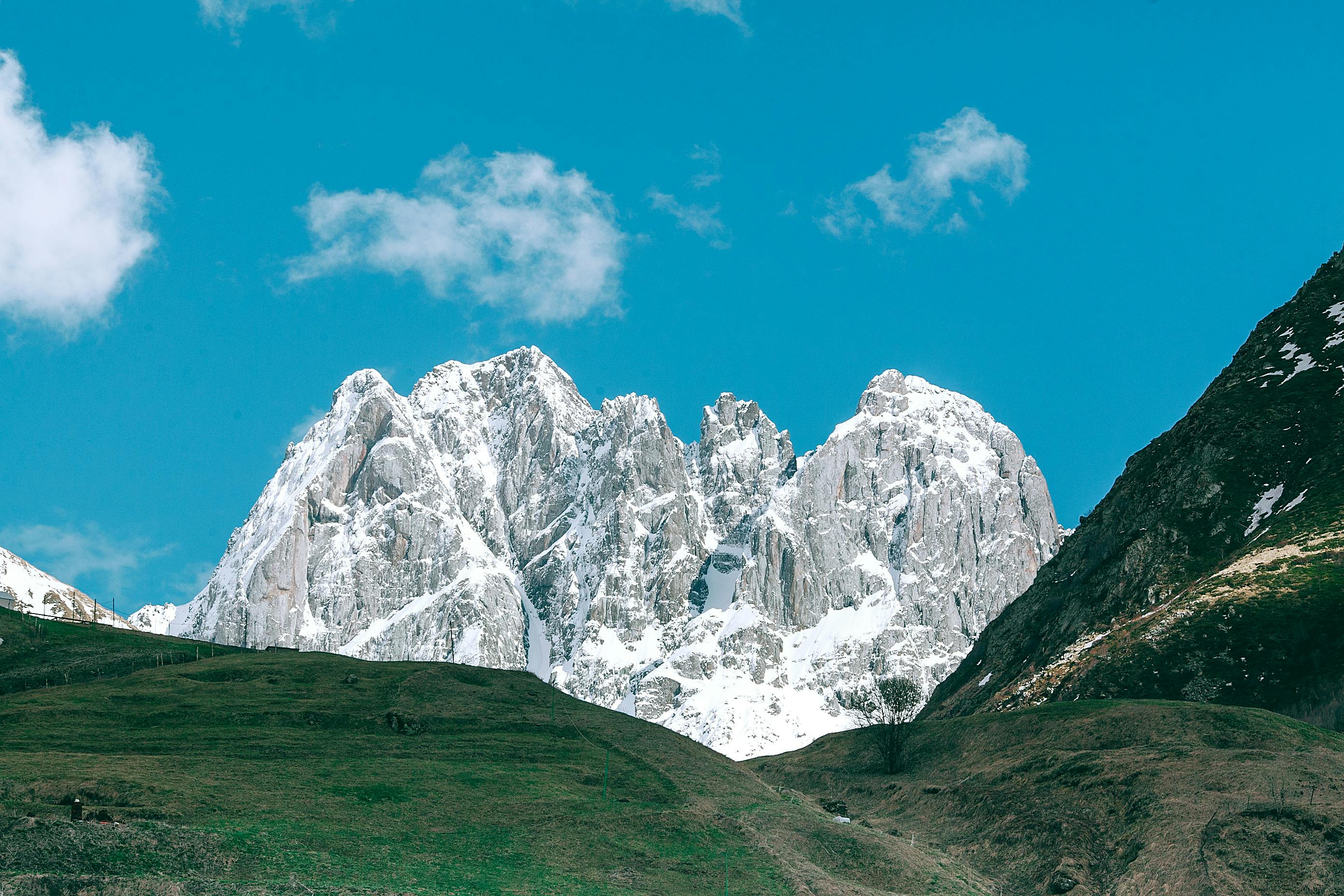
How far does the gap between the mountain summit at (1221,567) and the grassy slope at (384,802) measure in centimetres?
3827

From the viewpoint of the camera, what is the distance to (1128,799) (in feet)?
209

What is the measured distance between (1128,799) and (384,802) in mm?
41264

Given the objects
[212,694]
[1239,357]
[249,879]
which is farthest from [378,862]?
[1239,357]

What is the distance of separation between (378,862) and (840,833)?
84.8 ft

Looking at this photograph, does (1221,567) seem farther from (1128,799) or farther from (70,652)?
(70,652)

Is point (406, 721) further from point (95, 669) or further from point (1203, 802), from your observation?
point (1203, 802)

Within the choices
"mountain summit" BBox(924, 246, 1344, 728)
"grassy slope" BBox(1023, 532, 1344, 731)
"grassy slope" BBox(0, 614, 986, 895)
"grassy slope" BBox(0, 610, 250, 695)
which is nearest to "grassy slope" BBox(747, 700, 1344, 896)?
"grassy slope" BBox(0, 614, 986, 895)

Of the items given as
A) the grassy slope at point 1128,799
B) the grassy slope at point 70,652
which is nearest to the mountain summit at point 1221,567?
the grassy slope at point 1128,799

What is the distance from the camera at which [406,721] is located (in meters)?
81.8

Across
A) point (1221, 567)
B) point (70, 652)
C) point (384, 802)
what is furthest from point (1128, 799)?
point (70, 652)

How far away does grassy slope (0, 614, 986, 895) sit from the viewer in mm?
48656

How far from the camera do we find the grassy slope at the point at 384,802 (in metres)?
48.7

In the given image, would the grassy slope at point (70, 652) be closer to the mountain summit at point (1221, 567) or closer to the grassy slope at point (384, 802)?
the grassy slope at point (384, 802)

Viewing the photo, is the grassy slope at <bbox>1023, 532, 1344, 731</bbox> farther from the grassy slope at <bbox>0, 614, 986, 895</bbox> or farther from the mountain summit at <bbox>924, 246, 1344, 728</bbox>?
the grassy slope at <bbox>0, 614, 986, 895</bbox>
